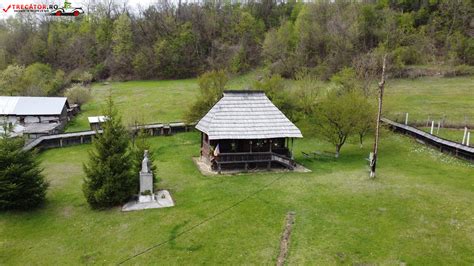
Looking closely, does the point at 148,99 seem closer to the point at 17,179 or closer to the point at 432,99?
the point at 17,179

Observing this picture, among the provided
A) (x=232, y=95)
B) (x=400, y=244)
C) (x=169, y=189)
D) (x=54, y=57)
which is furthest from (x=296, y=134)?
(x=54, y=57)

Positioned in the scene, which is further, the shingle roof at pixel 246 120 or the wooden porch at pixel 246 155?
the wooden porch at pixel 246 155

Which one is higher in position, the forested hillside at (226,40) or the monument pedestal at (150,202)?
the forested hillside at (226,40)

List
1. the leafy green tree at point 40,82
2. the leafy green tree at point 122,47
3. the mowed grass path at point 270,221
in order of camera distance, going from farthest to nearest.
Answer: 1. the leafy green tree at point 122,47
2. the leafy green tree at point 40,82
3. the mowed grass path at point 270,221

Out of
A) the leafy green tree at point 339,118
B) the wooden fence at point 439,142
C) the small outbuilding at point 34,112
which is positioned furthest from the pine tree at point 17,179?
the wooden fence at point 439,142

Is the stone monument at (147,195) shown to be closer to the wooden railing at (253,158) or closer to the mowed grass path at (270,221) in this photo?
the mowed grass path at (270,221)

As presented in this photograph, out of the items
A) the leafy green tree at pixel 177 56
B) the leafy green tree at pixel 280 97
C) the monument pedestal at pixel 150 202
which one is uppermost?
the leafy green tree at pixel 177 56

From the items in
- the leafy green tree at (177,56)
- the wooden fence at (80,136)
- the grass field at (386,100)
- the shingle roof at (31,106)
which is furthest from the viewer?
the leafy green tree at (177,56)
